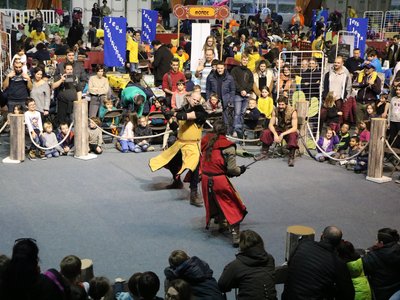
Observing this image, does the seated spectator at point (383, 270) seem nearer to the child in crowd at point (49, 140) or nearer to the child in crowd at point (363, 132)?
the child in crowd at point (363, 132)

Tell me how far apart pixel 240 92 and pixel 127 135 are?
86.3 inches

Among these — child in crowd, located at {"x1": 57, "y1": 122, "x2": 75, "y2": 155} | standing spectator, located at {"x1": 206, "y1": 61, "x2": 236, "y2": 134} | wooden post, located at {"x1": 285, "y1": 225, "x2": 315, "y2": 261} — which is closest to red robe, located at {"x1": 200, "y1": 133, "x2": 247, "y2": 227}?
wooden post, located at {"x1": 285, "y1": 225, "x2": 315, "y2": 261}

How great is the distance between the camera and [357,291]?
17.3ft

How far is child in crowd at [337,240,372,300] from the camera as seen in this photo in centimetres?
527

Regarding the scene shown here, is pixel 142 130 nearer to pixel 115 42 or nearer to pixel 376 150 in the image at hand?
pixel 376 150

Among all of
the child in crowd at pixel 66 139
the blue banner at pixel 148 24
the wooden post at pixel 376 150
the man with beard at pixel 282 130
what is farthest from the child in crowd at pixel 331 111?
the blue banner at pixel 148 24

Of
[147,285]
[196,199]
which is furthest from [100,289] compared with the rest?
[196,199]

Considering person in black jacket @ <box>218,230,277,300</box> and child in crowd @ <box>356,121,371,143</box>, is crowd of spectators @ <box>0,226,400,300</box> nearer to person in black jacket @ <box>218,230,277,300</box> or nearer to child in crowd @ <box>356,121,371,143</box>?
person in black jacket @ <box>218,230,277,300</box>

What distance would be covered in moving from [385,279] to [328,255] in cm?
66

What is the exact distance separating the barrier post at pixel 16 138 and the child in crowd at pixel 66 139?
706mm

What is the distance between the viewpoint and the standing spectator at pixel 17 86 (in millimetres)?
11016

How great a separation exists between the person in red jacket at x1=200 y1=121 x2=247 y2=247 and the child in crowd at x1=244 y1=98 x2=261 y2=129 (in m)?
4.75

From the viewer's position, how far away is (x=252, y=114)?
12.0m

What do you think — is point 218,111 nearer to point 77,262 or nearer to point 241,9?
point 77,262
